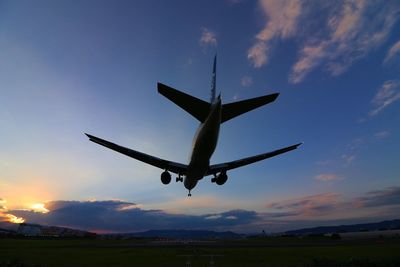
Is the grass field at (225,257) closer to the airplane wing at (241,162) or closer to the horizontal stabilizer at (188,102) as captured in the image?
the airplane wing at (241,162)

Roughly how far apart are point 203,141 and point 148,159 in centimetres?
676

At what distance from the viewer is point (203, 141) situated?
2266 cm

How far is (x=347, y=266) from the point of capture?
26.4 m

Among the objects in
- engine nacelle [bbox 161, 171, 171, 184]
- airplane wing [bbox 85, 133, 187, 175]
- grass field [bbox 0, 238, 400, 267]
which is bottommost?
grass field [bbox 0, 238, 400, 267]

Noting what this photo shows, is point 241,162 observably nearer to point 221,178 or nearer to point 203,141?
point 221,178

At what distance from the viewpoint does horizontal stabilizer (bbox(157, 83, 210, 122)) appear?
1830 cm

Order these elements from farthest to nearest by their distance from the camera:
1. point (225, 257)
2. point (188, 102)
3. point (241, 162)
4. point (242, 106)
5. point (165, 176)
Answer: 1. point (225, 257)
2. point (241, 162)
3. point (165, 176)
4. point (242, 106)
5. point (188, 102)

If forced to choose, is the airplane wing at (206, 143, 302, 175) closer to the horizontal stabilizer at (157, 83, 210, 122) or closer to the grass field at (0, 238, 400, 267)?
the horizontal stabilizer at (157, 83, 210, 122)

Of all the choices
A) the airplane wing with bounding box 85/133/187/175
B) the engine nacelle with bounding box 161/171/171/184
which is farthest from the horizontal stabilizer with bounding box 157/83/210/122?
the engine nacelle with bounding box 161/171/171/184

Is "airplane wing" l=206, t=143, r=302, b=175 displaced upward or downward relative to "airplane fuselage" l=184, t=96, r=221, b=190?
upward

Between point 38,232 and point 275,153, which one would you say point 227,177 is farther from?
point 38,232

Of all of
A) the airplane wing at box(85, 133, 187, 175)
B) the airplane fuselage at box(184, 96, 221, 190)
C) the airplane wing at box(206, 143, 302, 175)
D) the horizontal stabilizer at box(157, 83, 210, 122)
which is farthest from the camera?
the airplane wing at box(206, 143, 302, 175)

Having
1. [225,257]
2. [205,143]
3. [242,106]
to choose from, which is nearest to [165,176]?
[205,143]

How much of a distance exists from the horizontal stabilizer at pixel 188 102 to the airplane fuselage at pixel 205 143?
→ 21.5 inches
